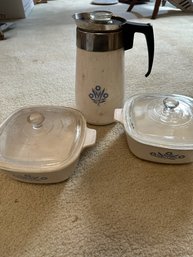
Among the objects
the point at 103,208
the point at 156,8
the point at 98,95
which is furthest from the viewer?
the point at 156,8

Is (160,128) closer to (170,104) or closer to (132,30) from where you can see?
(170,104)

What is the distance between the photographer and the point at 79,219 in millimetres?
345

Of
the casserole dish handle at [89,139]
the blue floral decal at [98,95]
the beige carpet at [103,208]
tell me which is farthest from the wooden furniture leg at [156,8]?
the casserole dish handle at [89,139]

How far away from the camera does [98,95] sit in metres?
0.48

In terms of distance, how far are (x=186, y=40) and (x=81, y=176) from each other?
95 cm

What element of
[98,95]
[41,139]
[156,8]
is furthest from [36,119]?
[156,8]

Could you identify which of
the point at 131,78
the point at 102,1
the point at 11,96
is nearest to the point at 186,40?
the point at 131,78

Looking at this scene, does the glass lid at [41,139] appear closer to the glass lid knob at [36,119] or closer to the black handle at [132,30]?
the glass lid knob at [36,119]

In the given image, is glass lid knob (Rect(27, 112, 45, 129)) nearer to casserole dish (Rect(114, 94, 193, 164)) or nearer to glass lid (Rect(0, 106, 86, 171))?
glass lid (Rect(0, 106, 86, 171))

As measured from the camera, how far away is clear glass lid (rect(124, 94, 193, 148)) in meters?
0.38

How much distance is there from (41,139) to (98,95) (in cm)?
15

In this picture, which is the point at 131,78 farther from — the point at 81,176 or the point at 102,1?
the point at 102,1

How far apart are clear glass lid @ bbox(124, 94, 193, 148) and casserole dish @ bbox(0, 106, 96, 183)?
0.26ft

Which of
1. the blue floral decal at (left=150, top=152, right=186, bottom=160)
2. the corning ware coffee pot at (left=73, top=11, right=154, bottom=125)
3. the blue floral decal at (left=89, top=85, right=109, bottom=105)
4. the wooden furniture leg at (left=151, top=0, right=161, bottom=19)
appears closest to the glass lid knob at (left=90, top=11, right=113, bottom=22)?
the corning ware coffee pot at (left=73, top=11, right=154, bottom=125)
